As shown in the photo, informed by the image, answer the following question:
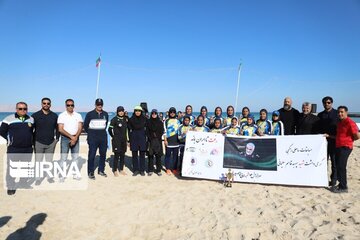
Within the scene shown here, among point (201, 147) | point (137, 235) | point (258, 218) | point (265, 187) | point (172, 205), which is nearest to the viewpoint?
point (137, 235)

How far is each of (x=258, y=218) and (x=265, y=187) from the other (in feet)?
6.47

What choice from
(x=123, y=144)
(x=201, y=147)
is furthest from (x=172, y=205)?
(x=123, y=144)

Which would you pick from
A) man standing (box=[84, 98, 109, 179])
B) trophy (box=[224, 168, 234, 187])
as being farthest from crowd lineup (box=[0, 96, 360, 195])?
trophy (box=[224, 168, 234, 187])

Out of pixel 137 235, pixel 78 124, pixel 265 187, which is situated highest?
pixel 78 124

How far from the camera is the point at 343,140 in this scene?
5551 millimetres

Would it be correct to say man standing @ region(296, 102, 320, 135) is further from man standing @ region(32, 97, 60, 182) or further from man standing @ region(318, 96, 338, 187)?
man standing @ region(32, 97, 60, 182)

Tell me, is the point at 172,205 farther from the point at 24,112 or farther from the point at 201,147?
the point at 24,112

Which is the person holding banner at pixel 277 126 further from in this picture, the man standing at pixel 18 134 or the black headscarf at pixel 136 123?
the man standing at pixel 18 134

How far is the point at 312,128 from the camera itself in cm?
659

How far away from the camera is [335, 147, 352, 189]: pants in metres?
5.56

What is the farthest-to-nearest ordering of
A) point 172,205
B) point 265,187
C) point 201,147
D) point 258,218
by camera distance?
point 201,147 < point 265,187 < point 172,205 < point 258,218

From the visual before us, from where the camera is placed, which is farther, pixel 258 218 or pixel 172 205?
pixel 172 205

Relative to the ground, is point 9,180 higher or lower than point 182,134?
lower

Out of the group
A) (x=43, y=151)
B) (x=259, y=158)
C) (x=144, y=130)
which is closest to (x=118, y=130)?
(x=144, y=130)
